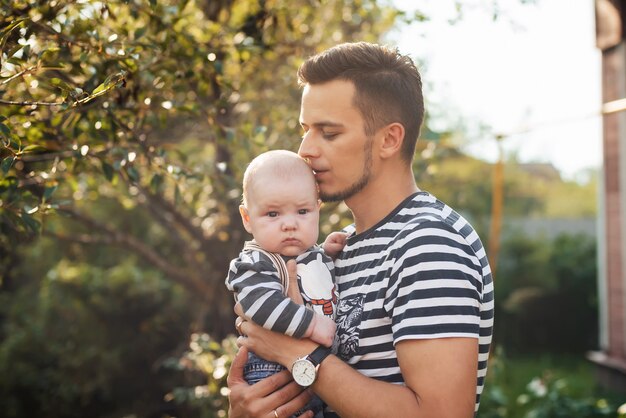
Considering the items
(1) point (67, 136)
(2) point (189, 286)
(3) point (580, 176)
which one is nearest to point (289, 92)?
(2) point (189, 286)

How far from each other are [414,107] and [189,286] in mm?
3913

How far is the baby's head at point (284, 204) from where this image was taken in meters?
2.24

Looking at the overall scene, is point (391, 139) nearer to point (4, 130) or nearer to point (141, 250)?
point (4, 130)

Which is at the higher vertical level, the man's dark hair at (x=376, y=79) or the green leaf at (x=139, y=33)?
the green leaf at (x=139, y=33)

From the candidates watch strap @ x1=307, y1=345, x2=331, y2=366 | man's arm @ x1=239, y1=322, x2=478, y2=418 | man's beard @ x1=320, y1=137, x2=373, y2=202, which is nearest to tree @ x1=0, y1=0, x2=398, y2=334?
man's beard @ x1=320, y1=137, x2=373, y2=202

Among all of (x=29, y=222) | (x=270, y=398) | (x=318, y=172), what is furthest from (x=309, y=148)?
(x=29, y=222)

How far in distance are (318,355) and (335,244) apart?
472 millimetres

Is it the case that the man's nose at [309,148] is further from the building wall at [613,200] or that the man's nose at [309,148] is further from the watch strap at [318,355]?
the building wall at [613,200]

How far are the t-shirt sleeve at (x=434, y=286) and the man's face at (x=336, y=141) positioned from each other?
1.22 feet

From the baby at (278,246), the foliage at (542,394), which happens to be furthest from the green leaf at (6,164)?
the foliage at (542,394)

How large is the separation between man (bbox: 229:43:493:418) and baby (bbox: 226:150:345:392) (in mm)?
52

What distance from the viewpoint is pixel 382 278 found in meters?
2.02

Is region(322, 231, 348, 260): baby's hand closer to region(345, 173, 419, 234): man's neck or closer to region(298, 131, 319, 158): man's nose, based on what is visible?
region(345, 173, 419, 234): man's neck

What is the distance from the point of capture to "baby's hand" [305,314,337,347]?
2031 mm
